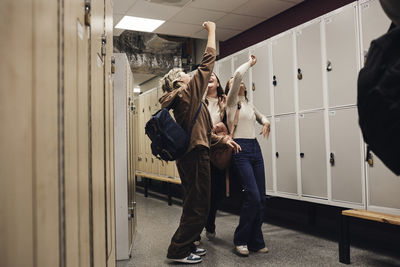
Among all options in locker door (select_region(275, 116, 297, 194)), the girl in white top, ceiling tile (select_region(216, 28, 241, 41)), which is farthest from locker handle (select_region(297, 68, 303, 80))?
ceiling tile (select_region(216, 28, 241, 41))

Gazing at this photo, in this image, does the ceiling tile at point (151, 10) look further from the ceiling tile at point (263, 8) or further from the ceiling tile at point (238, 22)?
the ceiling tile at point (263, 8)

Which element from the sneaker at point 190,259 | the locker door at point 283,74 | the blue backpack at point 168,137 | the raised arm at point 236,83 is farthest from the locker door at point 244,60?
the sneaker at point 190,259

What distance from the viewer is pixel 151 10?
5242 mm

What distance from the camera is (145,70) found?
293 inches

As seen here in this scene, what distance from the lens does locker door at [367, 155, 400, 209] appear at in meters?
2.83

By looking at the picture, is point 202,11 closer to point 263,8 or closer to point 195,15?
point 195,15

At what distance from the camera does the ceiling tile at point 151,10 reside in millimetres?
5043

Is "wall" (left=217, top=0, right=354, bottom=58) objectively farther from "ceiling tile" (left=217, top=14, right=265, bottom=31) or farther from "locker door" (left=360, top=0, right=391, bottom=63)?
"locker door" (left=360, top=0, right=391, bottom=63)

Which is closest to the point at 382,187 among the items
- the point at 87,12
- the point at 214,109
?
the point at 214,109

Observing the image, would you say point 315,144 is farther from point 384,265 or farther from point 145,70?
point 145,70

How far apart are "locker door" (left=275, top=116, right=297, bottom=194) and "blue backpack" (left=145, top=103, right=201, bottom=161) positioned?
168 cm

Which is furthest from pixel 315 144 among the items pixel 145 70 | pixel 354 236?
pixel 145 70

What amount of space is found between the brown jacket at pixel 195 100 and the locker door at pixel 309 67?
1.46 meters

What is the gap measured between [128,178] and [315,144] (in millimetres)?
1961
